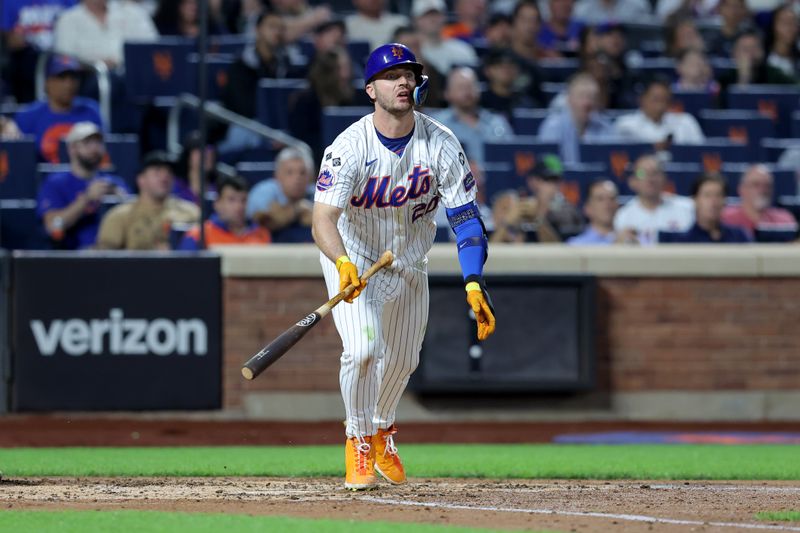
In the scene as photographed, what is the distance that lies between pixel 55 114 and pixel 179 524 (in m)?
7.62

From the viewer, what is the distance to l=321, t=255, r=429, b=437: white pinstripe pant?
6.88 meters

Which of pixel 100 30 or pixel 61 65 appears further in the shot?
pixel 100 30

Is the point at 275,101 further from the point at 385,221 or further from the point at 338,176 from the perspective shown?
the point at 338,176

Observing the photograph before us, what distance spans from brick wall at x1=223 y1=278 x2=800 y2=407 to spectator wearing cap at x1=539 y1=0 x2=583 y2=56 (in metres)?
4.58

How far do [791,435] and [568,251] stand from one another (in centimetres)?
215

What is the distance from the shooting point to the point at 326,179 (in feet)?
22.2

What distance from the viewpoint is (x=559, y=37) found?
1590 cm

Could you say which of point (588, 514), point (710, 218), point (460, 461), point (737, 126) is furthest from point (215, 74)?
point (588, 514)

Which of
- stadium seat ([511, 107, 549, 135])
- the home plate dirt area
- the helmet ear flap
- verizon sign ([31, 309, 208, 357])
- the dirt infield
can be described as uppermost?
stadium seat ([511, 107, 549, 135])

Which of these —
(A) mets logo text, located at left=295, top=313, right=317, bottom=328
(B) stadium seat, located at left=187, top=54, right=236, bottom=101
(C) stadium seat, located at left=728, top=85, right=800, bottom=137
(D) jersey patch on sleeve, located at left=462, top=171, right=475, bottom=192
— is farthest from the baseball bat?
(C) stadium seat, located at left=728, top=85, right=800, bottom=137

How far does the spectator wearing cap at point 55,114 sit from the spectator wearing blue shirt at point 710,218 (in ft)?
16.3

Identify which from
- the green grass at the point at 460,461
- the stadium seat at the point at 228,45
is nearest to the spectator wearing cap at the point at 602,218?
the green grass at the point at 460,461

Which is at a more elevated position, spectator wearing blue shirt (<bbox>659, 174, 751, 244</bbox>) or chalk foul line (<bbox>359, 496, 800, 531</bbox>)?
spectator wearing blue shirt (<bbox>659, 174, 751, 244</bbox>)

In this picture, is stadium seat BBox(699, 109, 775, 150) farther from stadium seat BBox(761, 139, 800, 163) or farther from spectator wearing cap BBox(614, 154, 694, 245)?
spectator wearing cap BBox(614, 154, 694, 245)
